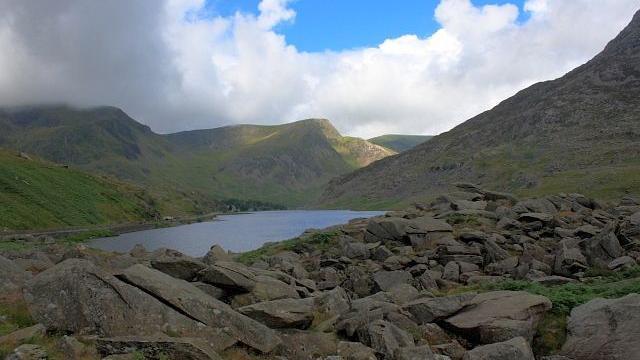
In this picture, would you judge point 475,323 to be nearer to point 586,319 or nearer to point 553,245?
point 586,319

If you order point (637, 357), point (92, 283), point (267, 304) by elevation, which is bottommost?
point (637, 357)

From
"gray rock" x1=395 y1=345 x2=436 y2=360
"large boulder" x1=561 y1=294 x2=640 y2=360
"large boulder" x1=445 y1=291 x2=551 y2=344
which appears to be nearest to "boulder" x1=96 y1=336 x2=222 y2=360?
"gray rock" x1=395 y1=345 x2=436 y2=360

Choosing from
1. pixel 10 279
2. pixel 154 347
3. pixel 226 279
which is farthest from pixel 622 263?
pixel 10 279

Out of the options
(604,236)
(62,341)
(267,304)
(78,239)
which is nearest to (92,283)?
(62,341)

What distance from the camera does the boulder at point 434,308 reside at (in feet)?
69.4

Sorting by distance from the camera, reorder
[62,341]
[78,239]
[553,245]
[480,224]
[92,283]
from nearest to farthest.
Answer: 1. [62,341]
2. [92,283]
3. [553,245]
4. [480,224]
5. [78,239]

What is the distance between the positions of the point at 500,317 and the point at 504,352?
2983mm

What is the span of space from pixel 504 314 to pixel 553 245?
24.0 meters

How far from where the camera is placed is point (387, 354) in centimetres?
1750

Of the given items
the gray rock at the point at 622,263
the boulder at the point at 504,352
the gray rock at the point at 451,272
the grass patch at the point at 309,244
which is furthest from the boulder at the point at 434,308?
the grass patch at the point at 309,244

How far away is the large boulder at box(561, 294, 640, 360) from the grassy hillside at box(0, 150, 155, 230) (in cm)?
13580

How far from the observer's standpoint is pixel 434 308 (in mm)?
21344

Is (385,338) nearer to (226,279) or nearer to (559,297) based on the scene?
(226,279)

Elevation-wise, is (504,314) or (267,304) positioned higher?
(267,304)
